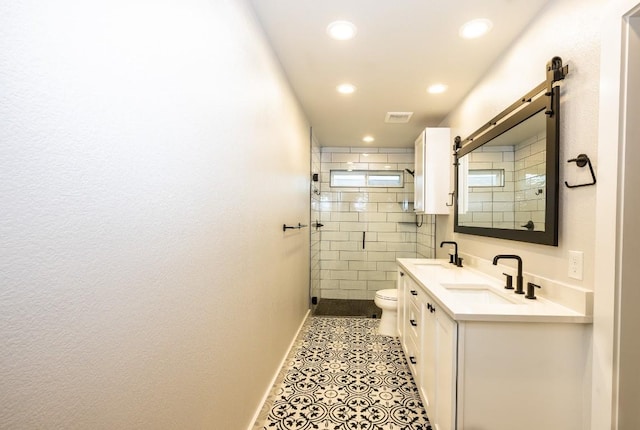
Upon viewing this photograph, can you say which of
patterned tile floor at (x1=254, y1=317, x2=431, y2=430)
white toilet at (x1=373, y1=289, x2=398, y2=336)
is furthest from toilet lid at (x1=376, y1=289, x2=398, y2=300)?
patterned tile floor at (x1=254, y1=317, x2=431, y2=430)

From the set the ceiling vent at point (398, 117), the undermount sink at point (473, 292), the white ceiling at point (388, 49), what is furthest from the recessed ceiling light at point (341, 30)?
the undermount sink at point (473, 292)

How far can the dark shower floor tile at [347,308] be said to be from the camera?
12.2ft

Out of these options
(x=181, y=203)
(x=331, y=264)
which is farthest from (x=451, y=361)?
(x=331, y=264)

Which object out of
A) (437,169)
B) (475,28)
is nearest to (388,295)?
(437,169)

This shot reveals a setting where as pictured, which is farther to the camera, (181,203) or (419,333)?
(419,333)

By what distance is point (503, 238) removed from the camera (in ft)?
6.14

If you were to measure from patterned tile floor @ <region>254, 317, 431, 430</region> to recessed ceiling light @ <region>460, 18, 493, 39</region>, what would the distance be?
2.31 m

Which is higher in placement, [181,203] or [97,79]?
[97,79]

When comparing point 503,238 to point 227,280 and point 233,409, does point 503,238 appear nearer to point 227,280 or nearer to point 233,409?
point 227,280

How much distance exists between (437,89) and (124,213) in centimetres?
253

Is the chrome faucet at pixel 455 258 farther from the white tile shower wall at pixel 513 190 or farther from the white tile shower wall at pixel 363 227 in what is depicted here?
the white tile shower wall at pixel 363 227

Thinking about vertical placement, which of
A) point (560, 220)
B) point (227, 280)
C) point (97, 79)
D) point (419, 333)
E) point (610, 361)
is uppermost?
point (97, 79)

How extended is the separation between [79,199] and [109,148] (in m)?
0.14

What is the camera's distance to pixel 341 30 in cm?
170
